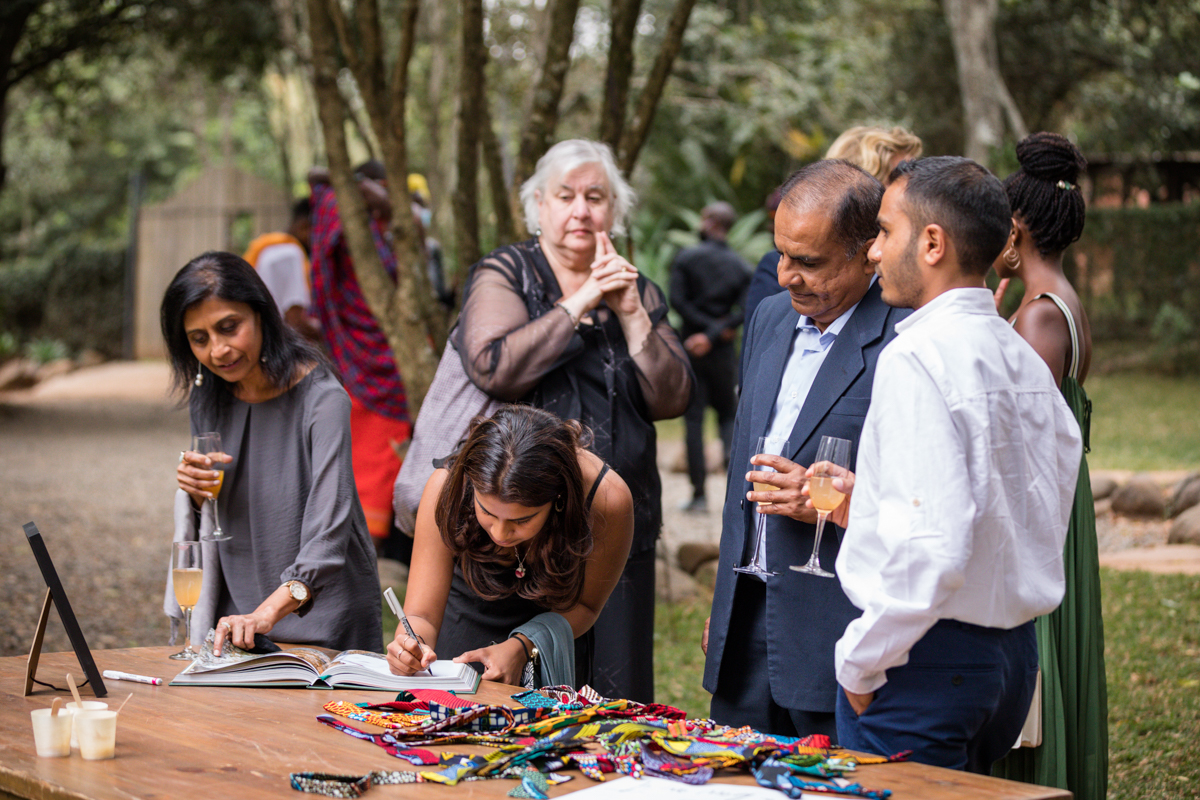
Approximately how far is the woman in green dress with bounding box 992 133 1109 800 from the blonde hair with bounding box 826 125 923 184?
0.49 meters

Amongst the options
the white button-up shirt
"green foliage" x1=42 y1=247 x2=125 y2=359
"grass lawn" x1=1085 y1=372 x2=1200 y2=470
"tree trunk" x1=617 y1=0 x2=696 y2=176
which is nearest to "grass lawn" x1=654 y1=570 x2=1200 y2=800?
the white button-up shirt

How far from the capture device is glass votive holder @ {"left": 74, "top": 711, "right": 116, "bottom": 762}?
2068 millimetres

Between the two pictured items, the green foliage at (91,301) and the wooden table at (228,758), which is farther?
the green foliage at (91,301)

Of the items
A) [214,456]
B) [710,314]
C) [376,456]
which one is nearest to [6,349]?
[710,314]

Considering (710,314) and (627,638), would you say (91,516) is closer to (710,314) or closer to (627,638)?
(710,314)

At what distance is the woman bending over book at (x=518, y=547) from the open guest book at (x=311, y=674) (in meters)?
0.06

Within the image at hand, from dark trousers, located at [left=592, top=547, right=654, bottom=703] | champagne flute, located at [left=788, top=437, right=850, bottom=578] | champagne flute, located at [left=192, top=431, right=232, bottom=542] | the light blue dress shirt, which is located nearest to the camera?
champagne flute, located at [left=788, top=437, right=850, bottom=578]

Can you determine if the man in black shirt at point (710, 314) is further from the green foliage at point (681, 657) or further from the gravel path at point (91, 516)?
the gravel path at point (91, 516)

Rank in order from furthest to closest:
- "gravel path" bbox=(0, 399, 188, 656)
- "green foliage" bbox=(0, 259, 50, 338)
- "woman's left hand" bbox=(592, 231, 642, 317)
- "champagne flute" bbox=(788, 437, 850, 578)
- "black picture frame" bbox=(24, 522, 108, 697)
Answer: "green foliage" bbox=(0, 259, 50, 338) → "gravel path" bbox=(0, 399, 188, 656) → "woman's left hand" bbox=(592, 231, 642, 317) → "black picture frame" bbox=(24, 522, 108, 697) → "champagne flute" bbox=(788, 437, 850, 578)

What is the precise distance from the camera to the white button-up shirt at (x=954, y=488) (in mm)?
1967

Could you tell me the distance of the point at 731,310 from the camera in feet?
33.3

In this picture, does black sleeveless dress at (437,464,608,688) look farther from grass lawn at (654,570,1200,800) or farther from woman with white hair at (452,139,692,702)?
grass lawn at (654,570,1200,800)

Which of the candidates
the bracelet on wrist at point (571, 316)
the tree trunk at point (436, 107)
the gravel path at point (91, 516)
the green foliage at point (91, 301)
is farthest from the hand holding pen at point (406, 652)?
the green foliage at point (91, 301)

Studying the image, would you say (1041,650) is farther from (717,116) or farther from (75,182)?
(75,182)
